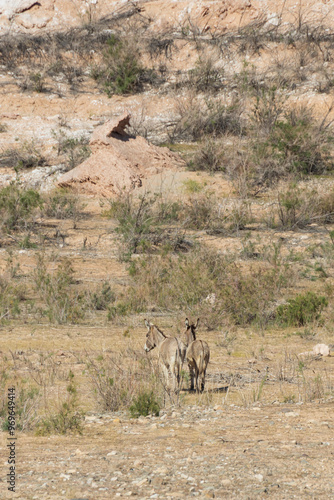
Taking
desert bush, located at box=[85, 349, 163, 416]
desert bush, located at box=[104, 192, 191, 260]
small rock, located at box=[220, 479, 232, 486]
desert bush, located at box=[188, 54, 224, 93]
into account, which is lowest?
small rock, located at box=[220, 479, 232, 486]

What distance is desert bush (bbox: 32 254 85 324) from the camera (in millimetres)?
8985

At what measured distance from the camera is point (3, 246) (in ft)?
44.0

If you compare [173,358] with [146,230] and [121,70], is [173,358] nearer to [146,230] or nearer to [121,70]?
[146,230]

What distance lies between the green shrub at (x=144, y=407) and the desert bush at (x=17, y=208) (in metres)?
9.47

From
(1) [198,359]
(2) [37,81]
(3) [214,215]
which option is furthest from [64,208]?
(1) [198,359]

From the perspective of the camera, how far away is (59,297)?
947cm

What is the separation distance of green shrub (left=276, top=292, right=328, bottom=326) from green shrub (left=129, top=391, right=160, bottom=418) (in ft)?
13.9

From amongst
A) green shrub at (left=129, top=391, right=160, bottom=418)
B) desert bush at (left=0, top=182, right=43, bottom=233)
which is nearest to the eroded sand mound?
desert bush at (left=0, top=182, right=43, bottom=233)

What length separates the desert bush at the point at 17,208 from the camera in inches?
557

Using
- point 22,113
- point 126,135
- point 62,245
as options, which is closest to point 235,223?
point 62,245

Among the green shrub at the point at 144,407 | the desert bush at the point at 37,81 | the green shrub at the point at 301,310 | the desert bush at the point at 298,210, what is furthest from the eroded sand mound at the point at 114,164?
the green shrub at the point at 144,407

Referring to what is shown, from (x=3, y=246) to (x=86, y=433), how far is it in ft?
30.1

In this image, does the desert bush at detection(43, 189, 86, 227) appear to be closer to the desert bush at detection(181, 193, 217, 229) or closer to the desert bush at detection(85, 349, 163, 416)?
the desert bush at detection(181, 193, 217, 229)

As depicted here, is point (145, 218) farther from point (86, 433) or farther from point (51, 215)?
point (86, 433)
